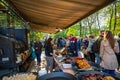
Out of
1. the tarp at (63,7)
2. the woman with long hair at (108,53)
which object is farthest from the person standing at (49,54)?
the woman with long hair at (108,53)

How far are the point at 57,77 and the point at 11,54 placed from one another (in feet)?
24.4

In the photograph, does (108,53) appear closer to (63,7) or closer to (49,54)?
Result: (63,7)

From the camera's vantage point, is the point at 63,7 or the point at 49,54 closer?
the point at 63,7

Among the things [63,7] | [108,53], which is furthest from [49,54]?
[63,7]

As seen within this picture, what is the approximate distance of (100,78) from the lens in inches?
248

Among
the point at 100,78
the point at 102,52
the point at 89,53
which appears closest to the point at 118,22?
the point at 89,53

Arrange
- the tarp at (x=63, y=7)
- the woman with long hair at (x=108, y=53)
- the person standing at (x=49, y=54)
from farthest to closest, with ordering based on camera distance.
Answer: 1. the person standing at (x=49, y=54)
2. the woman with long hair at (x=108, y=53)
3. the tarp at (x=63, y=7)

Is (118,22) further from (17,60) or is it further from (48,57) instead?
(17,60)

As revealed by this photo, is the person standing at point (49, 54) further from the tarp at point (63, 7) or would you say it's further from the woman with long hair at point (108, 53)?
the woman with long hair at point (108, 53)

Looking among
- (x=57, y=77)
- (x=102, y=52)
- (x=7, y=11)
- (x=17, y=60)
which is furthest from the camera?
(x=17, y=60)

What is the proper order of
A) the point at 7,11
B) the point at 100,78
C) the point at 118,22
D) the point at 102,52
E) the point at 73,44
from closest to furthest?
the point at 100,78, the point at 102,52, the point at 7,11, the point at 73,44, the point at 118,22

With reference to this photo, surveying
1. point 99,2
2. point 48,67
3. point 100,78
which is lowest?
point 48,67

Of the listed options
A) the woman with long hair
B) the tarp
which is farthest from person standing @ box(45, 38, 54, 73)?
the woman with long hair

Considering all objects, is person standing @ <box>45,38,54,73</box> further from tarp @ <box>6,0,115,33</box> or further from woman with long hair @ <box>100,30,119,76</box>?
woman with long hair @ <box>100,30,119,76</box>
